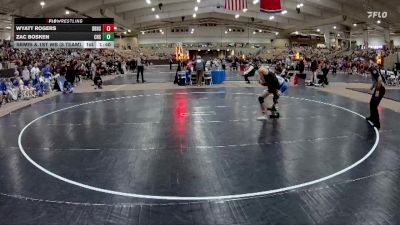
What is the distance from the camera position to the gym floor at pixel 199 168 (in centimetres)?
528

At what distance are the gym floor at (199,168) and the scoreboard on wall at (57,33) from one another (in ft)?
12.8

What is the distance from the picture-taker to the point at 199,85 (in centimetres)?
2423

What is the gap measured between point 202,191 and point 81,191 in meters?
1.85

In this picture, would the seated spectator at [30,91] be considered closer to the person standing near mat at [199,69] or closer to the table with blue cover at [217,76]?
the person standing near mat at [199,69]

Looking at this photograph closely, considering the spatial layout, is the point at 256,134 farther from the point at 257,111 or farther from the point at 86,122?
the point at 86,122

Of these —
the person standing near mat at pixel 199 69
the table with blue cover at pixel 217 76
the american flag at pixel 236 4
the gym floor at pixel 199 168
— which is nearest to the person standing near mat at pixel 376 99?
the gym floor at pixel 199 168

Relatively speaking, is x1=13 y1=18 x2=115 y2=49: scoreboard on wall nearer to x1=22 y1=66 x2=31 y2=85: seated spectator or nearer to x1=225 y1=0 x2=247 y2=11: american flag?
x1=22 y1=66 x2=31 y2=85: seated spectator

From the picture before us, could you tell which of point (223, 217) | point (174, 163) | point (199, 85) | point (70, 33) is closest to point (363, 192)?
point (223, 217)

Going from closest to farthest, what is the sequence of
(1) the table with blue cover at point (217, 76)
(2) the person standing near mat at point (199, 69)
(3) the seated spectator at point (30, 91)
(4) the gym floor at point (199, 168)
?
(4) the gym floor at point (199, 168) → (3) the seated spectator at point (30, 91) → (2) the person standing near mat at point (199, 69) → (1) the table with blue cover at point (217, 76)

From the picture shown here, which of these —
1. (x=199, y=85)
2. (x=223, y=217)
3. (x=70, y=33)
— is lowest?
(x=223, y=217)

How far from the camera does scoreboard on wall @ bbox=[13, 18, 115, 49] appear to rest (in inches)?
634

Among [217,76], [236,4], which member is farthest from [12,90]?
[236,4]

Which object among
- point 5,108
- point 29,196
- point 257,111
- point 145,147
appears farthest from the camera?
point 5,108

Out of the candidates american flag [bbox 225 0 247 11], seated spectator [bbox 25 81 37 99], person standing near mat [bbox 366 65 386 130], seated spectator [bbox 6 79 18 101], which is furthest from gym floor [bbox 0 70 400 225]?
american flag [bbox 225 0 247 11]
